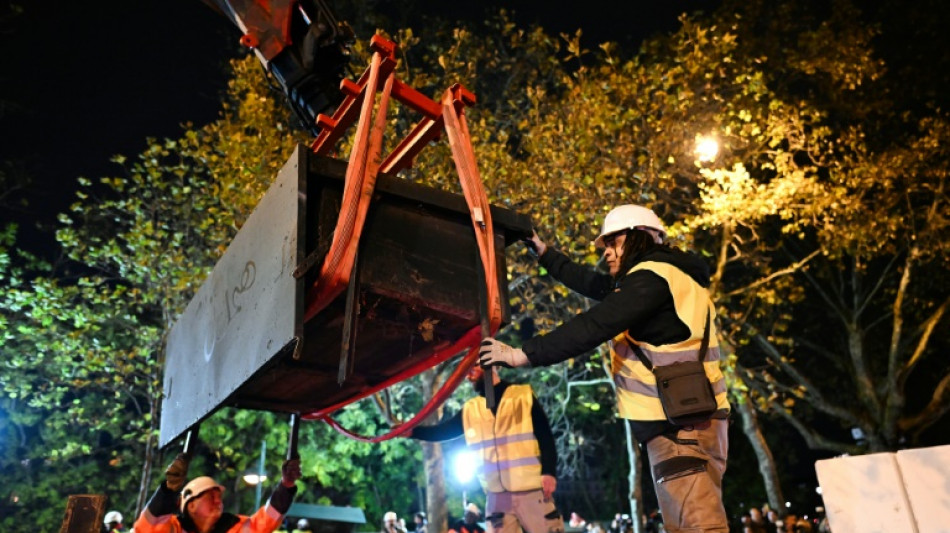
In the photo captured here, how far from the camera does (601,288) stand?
4109mm

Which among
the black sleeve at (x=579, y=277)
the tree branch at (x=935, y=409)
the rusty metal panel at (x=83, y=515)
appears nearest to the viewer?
the rusty metal panel at (x=83, y=515)

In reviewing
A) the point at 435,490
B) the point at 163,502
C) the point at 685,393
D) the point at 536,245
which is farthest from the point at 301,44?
the point at 435,490

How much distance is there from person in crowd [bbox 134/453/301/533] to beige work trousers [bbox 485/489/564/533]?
154cm

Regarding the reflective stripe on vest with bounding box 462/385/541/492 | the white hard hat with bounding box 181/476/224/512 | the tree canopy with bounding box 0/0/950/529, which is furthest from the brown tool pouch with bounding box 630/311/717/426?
the tree canopy with bounding box 0/0/950/529

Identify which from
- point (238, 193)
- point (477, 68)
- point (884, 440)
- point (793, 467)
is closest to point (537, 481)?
point (238, 193)

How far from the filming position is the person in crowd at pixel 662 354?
2895 mm

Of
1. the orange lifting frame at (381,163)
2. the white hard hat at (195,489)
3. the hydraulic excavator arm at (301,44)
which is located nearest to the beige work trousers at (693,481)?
the orange lifting frame at (381,163)

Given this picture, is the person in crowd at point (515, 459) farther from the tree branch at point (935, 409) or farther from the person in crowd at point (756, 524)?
the tree branch at point (935, 409)

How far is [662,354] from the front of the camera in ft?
10.1

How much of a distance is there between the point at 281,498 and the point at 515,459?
68.5 inches

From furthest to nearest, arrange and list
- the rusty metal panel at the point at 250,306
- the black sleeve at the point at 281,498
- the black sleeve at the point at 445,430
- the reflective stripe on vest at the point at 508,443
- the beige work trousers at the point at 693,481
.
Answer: the black sleeve at the point at 445,430, the reflective stripe on vest at the point at 508,443, the black sleeve at the point at 281,498, the beige work trousers at the point at 693,481, the rusty metal panel at the point at 250,306

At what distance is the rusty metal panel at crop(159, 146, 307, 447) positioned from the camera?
2.41 metres

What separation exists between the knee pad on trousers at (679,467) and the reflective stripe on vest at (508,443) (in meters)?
2.12

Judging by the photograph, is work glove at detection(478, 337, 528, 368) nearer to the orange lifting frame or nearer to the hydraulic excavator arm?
the orange lifting frame
